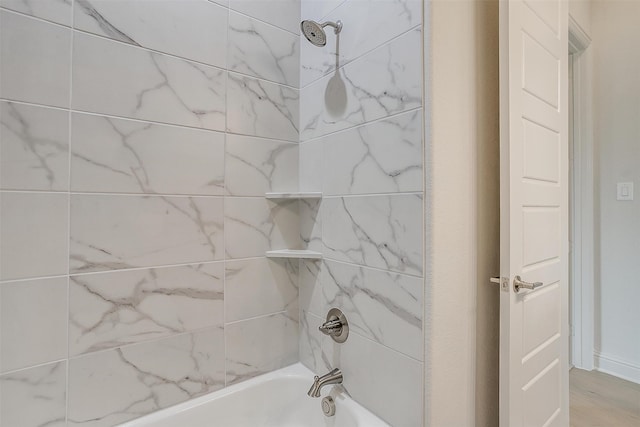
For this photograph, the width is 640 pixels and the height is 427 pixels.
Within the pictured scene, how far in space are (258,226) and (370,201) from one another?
0.55 metres

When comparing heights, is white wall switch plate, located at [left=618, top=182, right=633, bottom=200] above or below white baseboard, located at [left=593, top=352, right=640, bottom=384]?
above

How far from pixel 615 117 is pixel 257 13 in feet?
8.00

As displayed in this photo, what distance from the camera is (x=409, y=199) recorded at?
1.00 m

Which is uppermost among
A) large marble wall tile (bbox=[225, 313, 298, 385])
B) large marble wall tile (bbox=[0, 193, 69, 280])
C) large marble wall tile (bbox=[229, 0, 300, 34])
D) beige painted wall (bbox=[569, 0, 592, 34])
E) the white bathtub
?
beige painted wall (bbox=[569, 0, 592, 34])

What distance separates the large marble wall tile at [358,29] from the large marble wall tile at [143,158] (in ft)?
1.82

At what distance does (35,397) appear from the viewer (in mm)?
951

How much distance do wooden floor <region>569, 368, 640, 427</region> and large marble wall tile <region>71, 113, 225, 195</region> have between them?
239 cm

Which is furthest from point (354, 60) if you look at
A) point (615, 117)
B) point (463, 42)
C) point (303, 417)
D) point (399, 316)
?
point (615, 117)

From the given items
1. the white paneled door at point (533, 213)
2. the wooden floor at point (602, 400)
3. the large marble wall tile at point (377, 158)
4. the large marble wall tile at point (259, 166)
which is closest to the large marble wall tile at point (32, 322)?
the large marble wall tile at point (259, 166)

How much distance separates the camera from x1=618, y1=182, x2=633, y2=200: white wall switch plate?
2041 millimetres

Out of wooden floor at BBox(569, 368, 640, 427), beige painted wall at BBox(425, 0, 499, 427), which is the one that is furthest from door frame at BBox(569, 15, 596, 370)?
beige painted wall at BBox(425, 0, 499, 427)

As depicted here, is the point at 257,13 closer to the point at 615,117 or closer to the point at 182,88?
the point at 182,88

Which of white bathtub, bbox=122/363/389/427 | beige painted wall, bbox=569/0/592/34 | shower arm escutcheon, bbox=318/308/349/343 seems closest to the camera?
white bathtub, bbox=122/363/389/427

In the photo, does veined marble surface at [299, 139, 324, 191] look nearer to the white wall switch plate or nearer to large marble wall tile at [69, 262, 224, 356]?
large marble wall tile at [69, 262, 224, 356]
